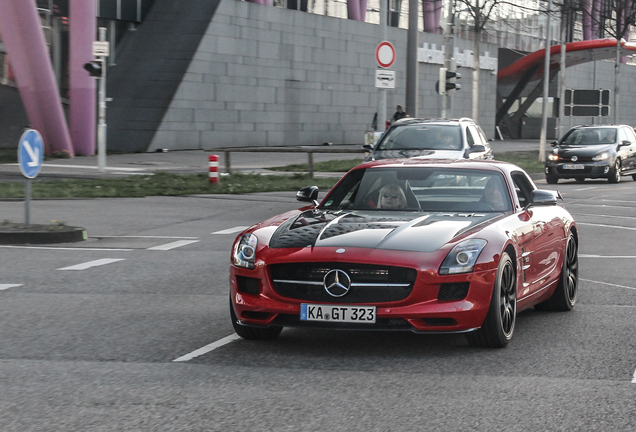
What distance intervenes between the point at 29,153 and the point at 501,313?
8922 mm

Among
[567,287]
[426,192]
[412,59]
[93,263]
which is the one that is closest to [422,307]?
[426,192]

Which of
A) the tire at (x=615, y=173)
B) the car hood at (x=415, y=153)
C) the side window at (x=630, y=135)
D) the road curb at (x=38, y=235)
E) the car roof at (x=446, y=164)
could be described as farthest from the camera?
the side window at (x=630, y=135)

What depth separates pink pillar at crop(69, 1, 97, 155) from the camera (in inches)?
1275

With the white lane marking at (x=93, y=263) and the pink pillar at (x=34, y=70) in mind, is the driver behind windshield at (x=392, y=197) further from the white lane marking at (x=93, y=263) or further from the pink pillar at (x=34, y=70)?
the pink pillar at (x=34, y=70)

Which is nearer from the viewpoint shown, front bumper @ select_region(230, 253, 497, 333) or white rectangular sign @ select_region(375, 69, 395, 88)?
front bumper @ select_region(230, 253, 497, 333)

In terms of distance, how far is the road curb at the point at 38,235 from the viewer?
46.0 ft

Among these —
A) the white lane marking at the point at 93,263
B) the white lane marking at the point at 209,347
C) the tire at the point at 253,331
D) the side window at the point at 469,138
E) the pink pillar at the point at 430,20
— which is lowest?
the white lane marking at the point at 93,263

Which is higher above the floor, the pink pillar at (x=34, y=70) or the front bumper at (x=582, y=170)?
the pink pillar at (x=34, y=70)

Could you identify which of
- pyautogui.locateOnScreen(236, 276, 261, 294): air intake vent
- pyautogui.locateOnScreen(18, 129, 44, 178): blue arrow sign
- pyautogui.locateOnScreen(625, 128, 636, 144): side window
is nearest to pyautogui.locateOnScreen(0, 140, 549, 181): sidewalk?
pyautogui.locateOnScreen(625, 128, 636, 144): side window

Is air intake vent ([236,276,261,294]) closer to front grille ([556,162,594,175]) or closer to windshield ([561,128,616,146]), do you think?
front grille ([556,162,594,175])

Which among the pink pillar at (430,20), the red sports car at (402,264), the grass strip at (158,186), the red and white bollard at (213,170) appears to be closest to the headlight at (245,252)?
the red sports car at (402,264)

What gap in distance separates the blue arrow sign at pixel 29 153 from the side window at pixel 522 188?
7550mm

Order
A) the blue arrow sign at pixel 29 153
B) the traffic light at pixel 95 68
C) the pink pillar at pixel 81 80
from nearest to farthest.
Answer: the blue arrow sign at pixel 29 153 < the traffic light at pixel 95 68 < the pink pillar at pixel 81 80

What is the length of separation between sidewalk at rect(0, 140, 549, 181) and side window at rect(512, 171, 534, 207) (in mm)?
17249
